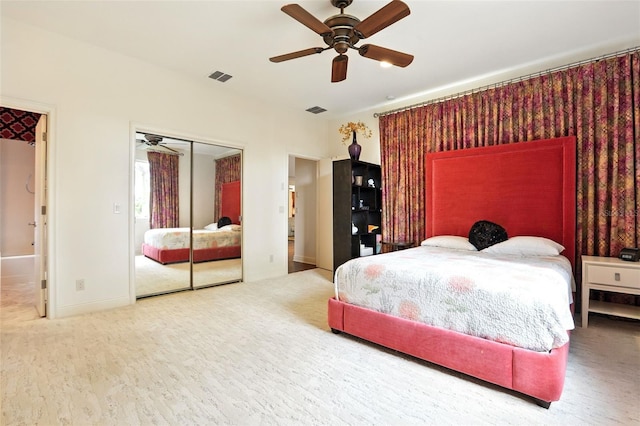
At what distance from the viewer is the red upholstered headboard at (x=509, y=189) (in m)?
3.24

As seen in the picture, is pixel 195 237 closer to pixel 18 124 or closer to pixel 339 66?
pixel 18 124

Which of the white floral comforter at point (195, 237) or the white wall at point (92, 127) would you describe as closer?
the white wall at point (92, 127)

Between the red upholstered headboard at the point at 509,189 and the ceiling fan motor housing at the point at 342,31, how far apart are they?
7.78ft

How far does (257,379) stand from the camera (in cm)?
194

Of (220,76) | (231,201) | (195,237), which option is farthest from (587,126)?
(195,237)

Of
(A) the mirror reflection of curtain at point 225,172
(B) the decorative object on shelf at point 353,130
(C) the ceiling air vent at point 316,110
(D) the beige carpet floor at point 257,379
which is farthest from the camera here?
(C) the ceiling air vent at point 316,110

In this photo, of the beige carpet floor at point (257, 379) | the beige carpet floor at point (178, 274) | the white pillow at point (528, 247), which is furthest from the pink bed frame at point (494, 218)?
the beige carpet floor at point (178, 274)

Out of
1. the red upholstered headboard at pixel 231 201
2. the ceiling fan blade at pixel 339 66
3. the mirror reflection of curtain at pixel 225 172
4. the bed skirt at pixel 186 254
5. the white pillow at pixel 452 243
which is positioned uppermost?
the ceiling fan blade at pixel 339 66

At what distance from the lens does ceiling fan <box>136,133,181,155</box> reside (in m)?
3.66

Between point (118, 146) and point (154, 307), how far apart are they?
1.92m

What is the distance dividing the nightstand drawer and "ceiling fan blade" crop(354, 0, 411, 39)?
2835mm

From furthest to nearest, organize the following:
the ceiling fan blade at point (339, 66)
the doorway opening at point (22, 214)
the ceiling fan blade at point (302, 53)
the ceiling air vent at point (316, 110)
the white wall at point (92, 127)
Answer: the ceiling air vent at point (316, 110) < the doorway opening at point (22, 214) < the white wall at point (92, 127) < the ceiling fan blade at point (339, 66) < the ceiling fan blade at point (302, 53)

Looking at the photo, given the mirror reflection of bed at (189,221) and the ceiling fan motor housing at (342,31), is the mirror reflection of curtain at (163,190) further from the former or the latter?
the ceiling fan motor housing at (342,31)

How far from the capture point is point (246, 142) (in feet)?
15.1
